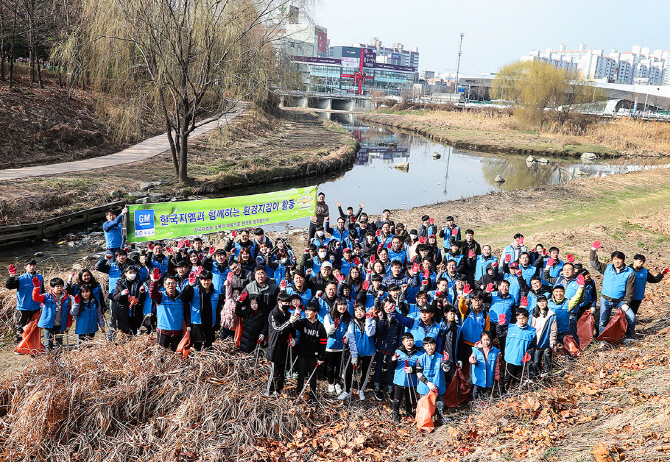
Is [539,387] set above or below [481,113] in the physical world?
below

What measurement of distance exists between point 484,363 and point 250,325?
10.8 feet

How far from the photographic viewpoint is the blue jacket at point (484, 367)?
22.2 ft

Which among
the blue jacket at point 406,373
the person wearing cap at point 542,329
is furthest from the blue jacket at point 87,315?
the person wearing cap at point 542,329

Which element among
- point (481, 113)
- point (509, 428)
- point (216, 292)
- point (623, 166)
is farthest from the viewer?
point (481, 113)

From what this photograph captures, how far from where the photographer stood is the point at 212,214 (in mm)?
12664

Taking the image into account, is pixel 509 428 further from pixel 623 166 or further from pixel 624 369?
pixel 623 166

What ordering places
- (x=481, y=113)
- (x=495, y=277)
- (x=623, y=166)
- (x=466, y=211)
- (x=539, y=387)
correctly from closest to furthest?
(x=539, y=387), (x=495, y=277), (x=466, y=211), (x=623, y=166), (x=481, y=113)

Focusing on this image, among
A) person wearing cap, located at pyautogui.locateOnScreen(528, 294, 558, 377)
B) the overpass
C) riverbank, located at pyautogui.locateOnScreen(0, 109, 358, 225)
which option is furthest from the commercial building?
person wearing cap, located at pyautogui.locateOnScreen(528, 294, 558, 377)

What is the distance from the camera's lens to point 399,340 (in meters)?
7.14

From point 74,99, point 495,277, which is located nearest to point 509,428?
point 495,277

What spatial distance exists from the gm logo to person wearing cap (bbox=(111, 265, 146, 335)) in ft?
11.7

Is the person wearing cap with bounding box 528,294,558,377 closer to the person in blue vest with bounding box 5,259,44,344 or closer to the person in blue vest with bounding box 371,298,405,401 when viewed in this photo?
the person in blue vest with bounding box 371,298,405,401

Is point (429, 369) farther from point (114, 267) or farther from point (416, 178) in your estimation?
point (416, 178)

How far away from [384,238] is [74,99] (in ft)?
85.4
